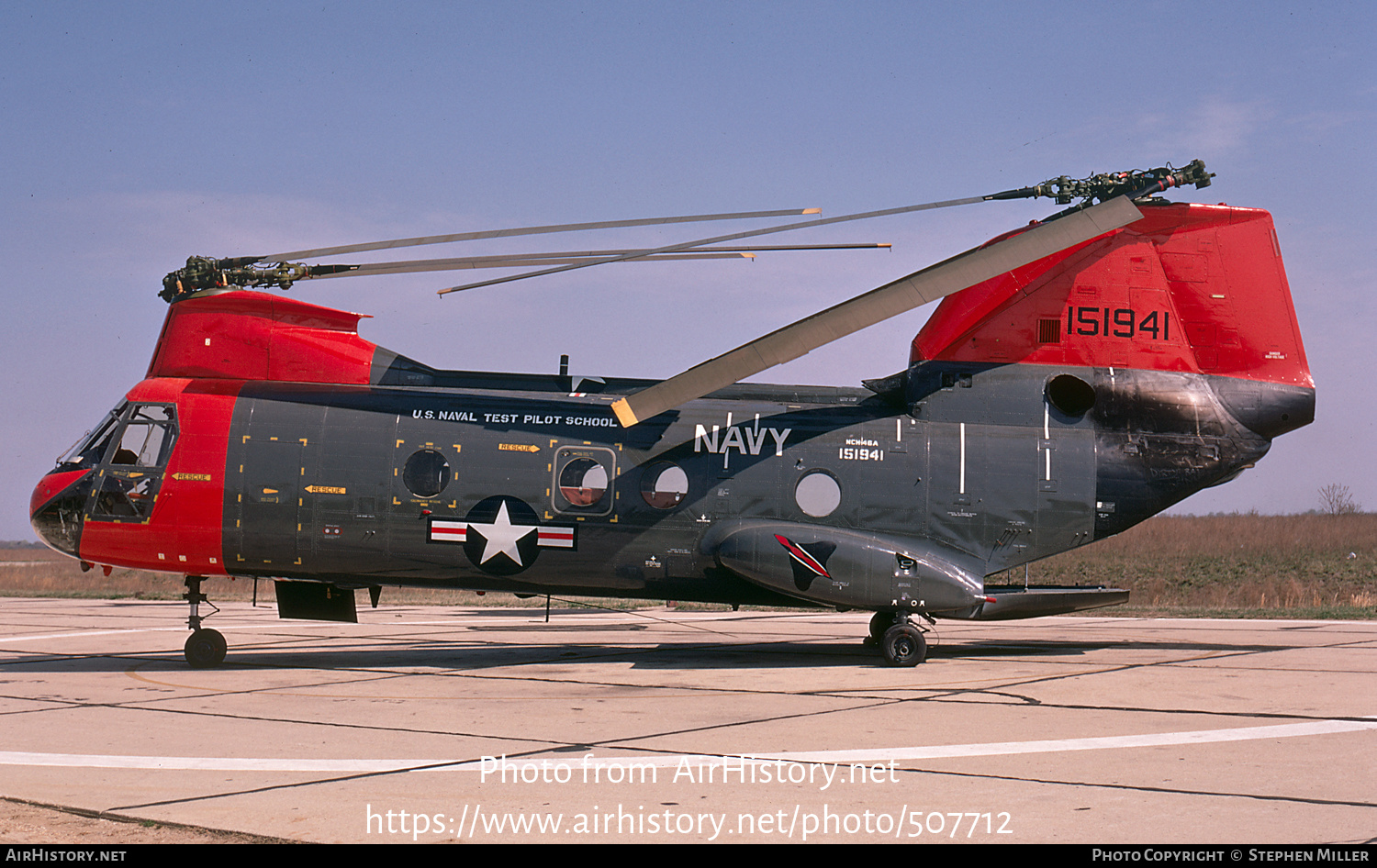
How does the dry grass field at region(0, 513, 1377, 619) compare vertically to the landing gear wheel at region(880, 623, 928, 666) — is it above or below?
below

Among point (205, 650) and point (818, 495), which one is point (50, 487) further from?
point (818, 495)

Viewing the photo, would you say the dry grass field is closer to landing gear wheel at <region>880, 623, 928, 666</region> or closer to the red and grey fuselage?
the red and grey fuselage

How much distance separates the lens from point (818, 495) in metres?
14.0

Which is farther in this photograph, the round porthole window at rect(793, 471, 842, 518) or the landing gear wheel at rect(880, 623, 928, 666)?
the round porthole window at rect(793, 471, 842, 518)

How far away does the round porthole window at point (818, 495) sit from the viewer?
45.8 feet

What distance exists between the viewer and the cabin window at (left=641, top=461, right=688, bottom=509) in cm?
1393

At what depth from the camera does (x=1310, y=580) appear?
3397 centimetres

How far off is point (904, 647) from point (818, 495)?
2.19 m

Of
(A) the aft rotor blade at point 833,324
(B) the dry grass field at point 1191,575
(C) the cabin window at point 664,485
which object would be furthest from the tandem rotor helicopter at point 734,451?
(B) the dry grass field at point 1191,575

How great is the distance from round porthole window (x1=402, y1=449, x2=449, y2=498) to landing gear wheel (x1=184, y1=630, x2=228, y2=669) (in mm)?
3076

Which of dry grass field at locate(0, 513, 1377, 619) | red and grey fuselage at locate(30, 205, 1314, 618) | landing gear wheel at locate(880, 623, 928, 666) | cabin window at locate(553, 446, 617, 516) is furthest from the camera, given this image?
dry grass field at locate(0, 513, 1377, 619)

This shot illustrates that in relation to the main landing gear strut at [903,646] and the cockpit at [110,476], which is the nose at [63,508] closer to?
the cockpit at [110,476]

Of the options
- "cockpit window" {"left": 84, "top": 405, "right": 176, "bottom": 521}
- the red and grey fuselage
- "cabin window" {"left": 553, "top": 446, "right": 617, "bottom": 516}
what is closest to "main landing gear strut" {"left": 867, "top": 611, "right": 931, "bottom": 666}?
the red and grey fuselage

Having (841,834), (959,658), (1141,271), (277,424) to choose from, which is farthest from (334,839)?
(1141,271)
